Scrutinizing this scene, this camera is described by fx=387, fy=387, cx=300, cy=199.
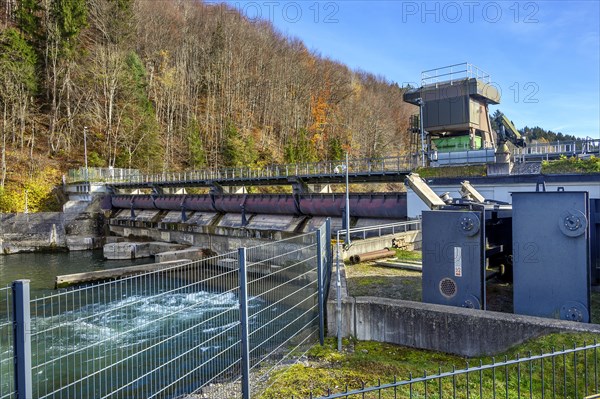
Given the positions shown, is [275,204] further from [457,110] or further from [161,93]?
[161,93]

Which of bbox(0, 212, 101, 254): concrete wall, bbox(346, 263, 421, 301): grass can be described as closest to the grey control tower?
bbox(346, 263, 421, 301): grass

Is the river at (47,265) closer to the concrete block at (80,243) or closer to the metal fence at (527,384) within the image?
the concrete block at (80,243)

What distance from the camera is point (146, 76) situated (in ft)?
174

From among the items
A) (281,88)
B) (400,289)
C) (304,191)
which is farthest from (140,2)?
(400,289)

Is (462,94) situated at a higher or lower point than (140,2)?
lower

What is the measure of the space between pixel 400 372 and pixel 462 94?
2594cm

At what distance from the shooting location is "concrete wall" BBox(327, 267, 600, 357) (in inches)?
238

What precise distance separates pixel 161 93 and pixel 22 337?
55861 mm

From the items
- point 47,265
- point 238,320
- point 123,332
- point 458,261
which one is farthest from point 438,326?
point 47,265

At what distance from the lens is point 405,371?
5910 mm

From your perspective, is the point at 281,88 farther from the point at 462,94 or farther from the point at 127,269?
the point at 127,269

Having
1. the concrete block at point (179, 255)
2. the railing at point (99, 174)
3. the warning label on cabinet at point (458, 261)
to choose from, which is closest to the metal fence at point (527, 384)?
the warning label on cabinet at point (458, 261)

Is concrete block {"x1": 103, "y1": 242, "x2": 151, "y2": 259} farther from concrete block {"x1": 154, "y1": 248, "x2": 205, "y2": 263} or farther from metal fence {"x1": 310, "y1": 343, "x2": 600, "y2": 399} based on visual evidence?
metal fence {"x1": 310, "y1": 343, "x2": 600, "y2": 399}

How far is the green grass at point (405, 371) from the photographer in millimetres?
5180
